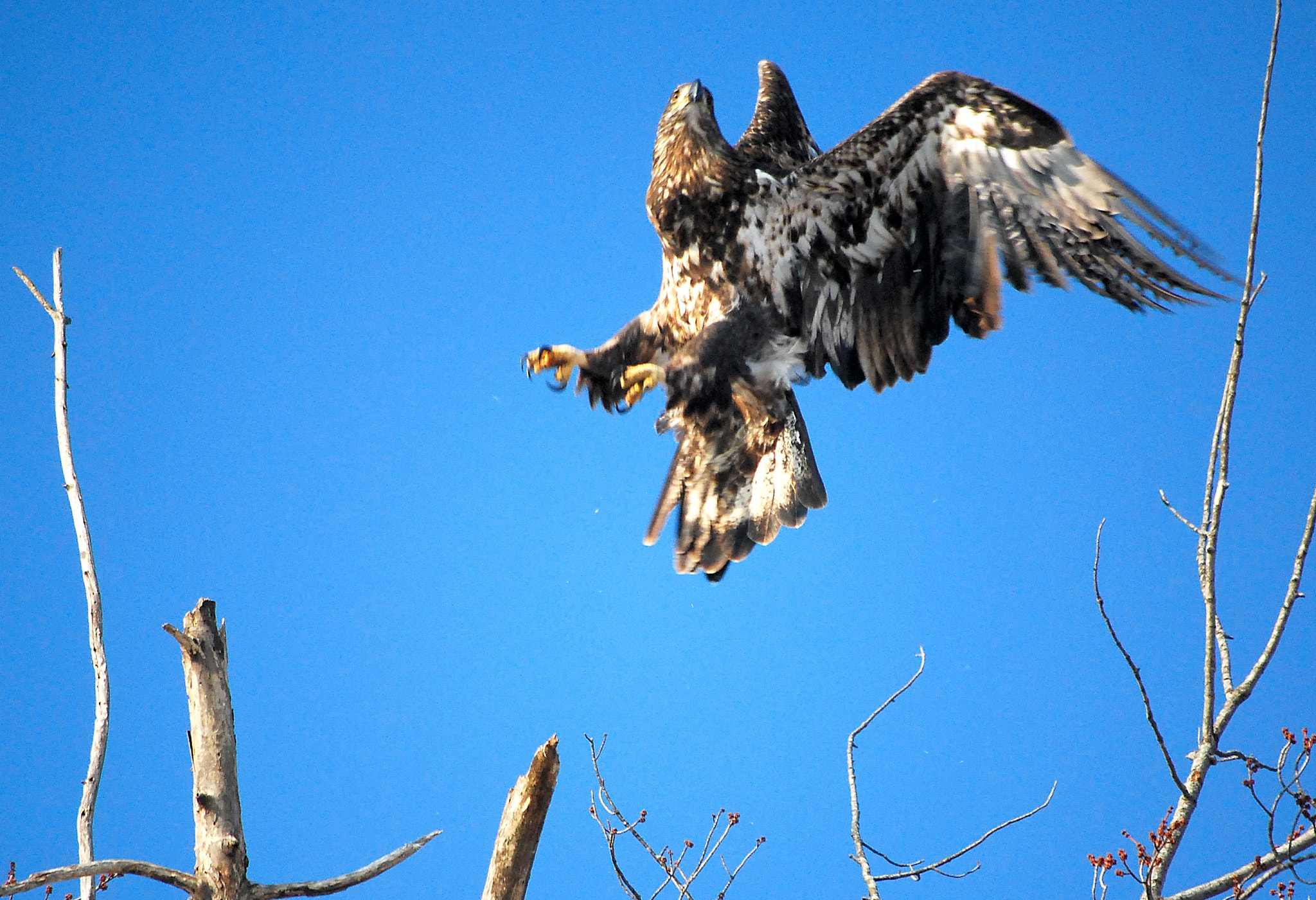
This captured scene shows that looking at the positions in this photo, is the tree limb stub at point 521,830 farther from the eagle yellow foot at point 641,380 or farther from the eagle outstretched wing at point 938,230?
the eagle outstretched wing at point 938,230

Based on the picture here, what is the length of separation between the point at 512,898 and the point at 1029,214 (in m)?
2.45

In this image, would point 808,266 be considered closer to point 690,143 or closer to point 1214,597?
point 690,143

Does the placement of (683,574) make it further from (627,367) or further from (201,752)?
(201,752)

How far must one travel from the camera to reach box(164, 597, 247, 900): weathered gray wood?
2188mm

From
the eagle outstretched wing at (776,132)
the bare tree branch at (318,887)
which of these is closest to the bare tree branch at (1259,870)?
Result: the bare tree branch at (318,887)

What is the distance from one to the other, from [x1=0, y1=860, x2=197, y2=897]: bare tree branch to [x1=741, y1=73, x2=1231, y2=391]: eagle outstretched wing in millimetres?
2503

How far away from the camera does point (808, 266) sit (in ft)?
12.2

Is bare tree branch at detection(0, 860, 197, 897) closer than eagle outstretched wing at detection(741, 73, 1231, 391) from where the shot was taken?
Yes

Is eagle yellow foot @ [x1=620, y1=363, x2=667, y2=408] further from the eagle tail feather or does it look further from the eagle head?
the eagle head

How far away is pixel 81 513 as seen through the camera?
2371 mm

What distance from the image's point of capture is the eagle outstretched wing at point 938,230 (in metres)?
3.17

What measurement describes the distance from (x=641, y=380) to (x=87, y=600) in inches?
74.1

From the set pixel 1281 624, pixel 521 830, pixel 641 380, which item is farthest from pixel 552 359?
pixel 1281 624

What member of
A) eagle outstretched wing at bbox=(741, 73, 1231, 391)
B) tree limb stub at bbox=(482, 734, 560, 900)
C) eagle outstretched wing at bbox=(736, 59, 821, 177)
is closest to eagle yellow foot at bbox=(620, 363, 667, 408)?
eagle outstretched wing at bbox=(741, 73, 1231, 391)
